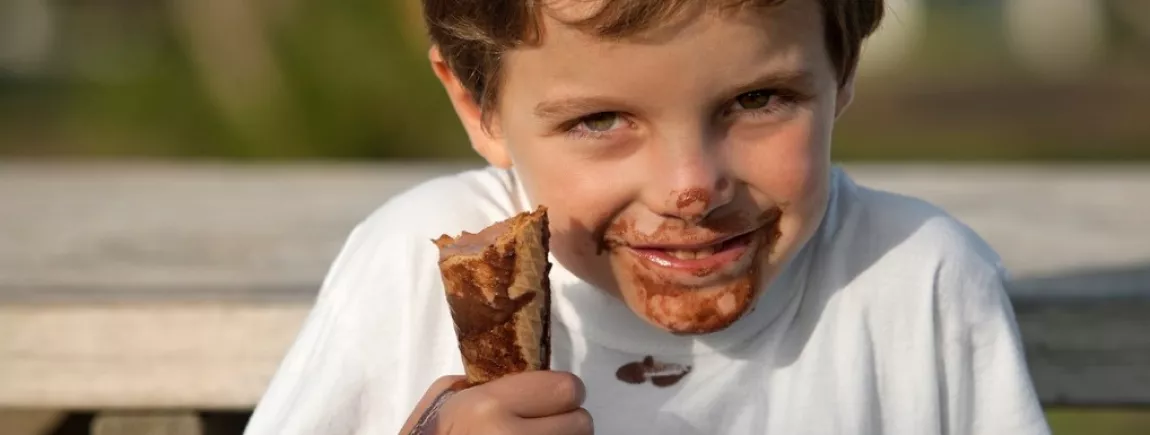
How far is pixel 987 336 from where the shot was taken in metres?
1.62

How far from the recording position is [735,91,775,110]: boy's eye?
4.42 feet

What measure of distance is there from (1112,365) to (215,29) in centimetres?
511

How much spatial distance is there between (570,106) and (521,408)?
30 centimetres

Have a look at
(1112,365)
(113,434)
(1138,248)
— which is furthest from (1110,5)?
(113,434)

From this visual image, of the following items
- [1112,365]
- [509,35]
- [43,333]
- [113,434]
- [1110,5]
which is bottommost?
[1112,365]

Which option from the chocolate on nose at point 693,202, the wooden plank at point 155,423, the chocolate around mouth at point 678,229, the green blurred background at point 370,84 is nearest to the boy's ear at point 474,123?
the chocolate around mouth at point 678,229

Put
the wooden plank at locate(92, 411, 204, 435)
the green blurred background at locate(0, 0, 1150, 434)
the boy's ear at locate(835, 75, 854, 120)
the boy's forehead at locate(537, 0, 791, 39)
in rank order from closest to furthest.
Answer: the boy's forehead at locate(537, 0, 791, 39), the boy's ear at locate(835, 75, 854, 120), the wooden plank at locate(92, 411, 204, 435), the green blurred background at locate(0, 0, 1150, 434)

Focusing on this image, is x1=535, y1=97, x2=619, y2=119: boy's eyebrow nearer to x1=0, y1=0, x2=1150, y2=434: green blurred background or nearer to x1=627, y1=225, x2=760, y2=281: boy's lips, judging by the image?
x1=627, y1=225, x2=760, y2=281: boy's lips

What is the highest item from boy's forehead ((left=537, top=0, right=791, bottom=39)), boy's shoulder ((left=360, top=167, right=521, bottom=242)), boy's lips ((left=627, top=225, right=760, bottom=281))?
boy's forehead ((left=537, top=0, right=791, bottom=39))

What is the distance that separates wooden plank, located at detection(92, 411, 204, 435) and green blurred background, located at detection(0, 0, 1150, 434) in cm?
221

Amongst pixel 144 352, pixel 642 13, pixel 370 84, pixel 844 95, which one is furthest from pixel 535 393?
pixel 370 84

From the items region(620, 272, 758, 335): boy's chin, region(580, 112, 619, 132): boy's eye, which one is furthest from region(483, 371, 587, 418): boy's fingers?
region(580, 112, 619, 132): boy's eye

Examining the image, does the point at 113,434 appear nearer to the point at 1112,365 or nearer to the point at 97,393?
the point at 97,393

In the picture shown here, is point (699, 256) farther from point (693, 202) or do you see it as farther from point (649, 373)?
point (649, 373)
